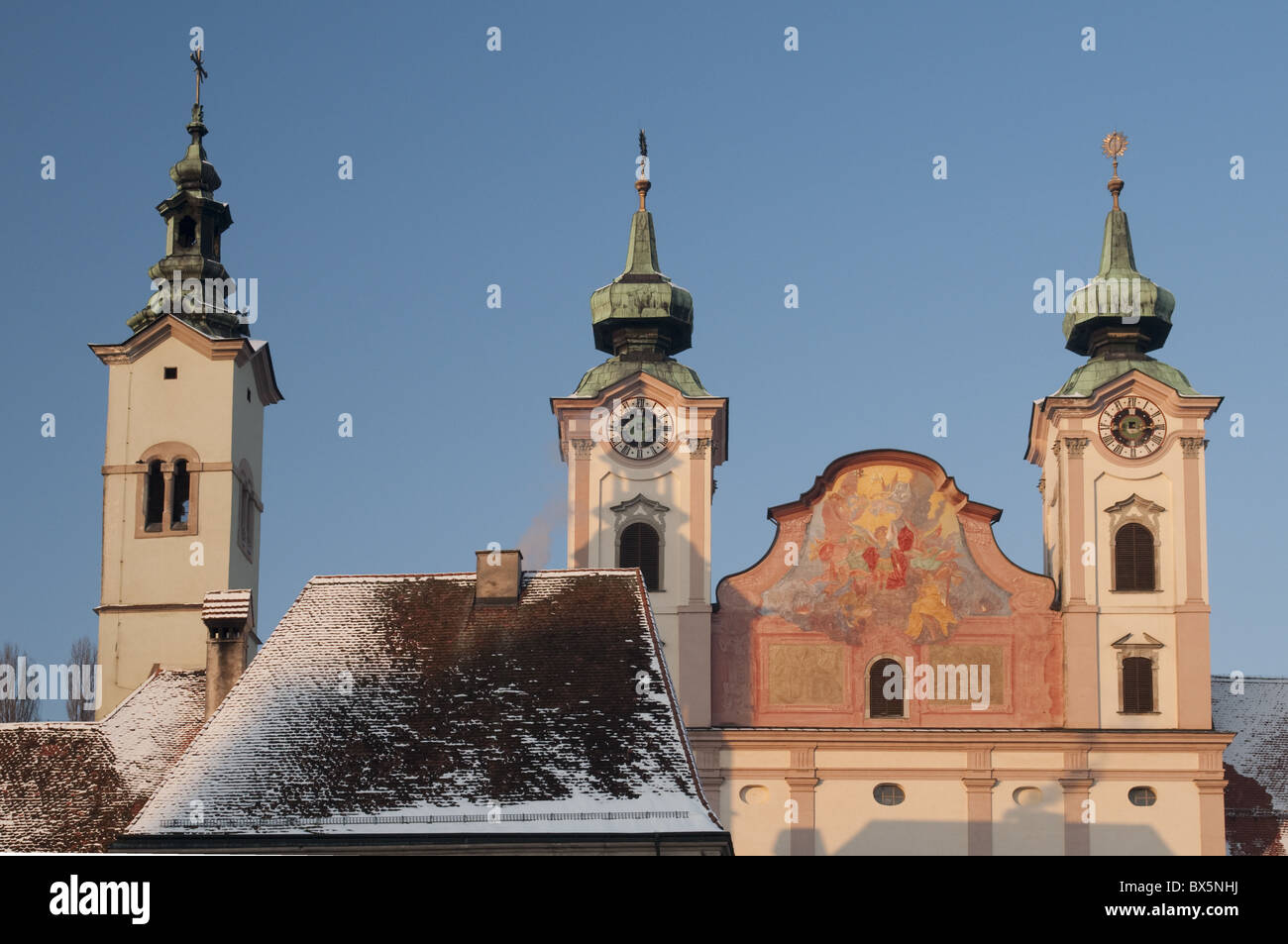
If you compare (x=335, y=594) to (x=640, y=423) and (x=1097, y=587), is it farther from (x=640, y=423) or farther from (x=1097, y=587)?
(x=1097, y=587)

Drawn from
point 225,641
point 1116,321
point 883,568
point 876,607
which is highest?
point 1116,321

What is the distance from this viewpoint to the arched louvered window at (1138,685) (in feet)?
159

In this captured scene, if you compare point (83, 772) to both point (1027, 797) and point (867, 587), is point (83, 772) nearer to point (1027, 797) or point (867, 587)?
point (867, 587)

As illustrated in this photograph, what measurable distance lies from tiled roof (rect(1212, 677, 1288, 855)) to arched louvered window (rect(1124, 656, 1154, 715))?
119 inches

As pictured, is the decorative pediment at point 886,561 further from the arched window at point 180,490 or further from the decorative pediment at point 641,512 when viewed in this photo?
the arched window at point 180,490

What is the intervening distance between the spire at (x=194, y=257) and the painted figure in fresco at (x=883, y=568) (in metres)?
13.7

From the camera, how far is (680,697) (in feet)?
157

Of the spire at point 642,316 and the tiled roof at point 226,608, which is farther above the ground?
the spire at point 642,316

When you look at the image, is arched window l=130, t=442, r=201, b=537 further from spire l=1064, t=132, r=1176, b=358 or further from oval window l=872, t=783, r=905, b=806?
spire l=1064, t=132, r=1176, b=358

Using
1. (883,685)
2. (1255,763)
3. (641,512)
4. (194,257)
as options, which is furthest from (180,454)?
(1255,763)

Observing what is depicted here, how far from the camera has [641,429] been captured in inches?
2002

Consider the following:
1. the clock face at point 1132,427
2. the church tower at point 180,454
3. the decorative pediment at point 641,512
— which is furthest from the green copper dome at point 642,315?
the clock face at point 1132,427

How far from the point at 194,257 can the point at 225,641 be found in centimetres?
1491
